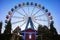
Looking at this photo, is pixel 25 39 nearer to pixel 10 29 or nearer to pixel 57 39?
pixel 10 29

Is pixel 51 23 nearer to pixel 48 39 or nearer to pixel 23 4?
pixel 48 39

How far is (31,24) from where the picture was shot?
92.7ft

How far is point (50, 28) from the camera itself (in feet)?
94.1

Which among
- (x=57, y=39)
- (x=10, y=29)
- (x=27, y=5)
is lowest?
(x=57, y=39)

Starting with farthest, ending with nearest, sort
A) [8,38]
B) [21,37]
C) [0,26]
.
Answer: [0,26], [21,37], [8,38]

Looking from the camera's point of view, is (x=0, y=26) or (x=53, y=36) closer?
(x=53, y=36)

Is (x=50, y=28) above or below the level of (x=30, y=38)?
above

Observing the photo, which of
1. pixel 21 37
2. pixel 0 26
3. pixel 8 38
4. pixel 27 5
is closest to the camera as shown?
pixel 8 38

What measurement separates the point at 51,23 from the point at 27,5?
255 inches

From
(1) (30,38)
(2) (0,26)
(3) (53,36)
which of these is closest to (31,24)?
(1) (30,38)

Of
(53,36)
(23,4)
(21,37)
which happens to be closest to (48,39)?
(53,36)

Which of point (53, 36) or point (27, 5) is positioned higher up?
point (27, 5)

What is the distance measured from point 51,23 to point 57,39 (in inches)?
136

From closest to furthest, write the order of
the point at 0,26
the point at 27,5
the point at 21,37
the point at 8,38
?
1. the point at 8,38
2. the point at 21,37
3. the point at 27,5
4. the point at 0,26
